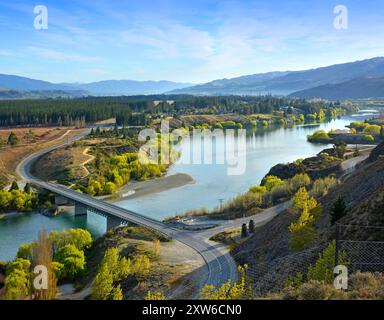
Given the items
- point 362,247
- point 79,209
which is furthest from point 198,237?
point 79,209

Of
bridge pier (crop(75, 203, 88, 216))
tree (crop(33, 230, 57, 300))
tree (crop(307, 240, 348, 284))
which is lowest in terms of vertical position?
bridge pier (crop(75, 203, 88, 216))

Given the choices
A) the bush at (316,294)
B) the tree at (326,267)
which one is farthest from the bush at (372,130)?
the bush at (316,294)

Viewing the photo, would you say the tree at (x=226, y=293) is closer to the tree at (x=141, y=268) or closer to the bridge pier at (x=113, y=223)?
the tree at (x=141, y=268)

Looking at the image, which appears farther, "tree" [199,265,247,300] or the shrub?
the shrub

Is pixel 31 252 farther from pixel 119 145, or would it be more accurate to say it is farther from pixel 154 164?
pixel 119 145

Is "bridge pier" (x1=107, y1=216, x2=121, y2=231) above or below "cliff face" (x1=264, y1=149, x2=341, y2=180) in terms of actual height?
below

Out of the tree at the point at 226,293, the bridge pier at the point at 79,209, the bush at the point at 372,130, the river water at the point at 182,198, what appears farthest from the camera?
the bush at the point at 372,130

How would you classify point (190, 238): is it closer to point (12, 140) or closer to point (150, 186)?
point (150, 186)

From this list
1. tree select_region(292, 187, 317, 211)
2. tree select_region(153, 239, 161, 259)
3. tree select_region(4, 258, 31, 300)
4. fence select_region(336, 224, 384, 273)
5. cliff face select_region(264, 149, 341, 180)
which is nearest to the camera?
fence select_region(336, 224, 384, 273)

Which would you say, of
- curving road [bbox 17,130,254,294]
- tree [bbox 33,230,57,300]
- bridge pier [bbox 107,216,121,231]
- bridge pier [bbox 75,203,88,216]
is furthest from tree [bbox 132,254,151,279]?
bridge pier [bbox 75,203,88,216]

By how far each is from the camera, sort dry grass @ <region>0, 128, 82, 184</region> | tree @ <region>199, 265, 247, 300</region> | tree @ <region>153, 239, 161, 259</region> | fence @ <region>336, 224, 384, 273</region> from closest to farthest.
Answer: tree @ <region>199, 265, 247, 300</region> → fence @ <region>336, 224, 384, 273</region> → tree @ <region>153, 239, 161, 259</region> → dry grass @ <region>0, 128, 82, 184</region>

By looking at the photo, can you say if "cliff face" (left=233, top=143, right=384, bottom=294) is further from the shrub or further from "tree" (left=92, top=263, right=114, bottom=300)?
the shrub
